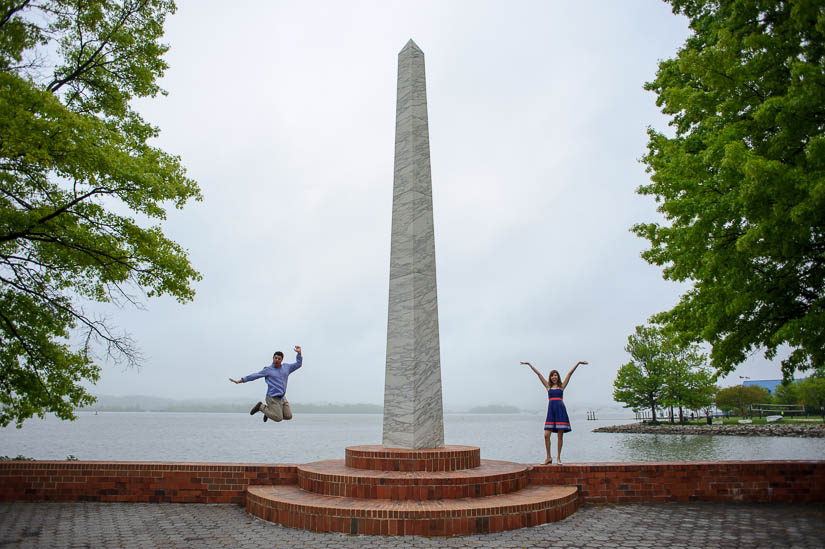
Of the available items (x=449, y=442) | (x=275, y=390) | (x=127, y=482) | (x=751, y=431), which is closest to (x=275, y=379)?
(x=275, y=390)

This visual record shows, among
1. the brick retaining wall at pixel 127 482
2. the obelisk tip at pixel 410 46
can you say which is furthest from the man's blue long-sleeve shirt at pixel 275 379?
the obelisk tip at pixel 410 46

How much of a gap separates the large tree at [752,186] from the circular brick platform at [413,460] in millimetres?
5642

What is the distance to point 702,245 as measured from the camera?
10766 millimetres

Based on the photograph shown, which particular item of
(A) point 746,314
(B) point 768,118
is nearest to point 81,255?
(B) point 768,118

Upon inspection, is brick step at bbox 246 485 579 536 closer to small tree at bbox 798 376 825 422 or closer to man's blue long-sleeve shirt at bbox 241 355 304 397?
man's blue long-sleeve shirt at bbox 241 355 304 397

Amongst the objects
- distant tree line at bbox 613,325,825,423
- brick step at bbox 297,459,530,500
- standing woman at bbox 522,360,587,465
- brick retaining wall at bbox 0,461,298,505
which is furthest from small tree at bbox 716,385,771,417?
brick retaining wall at bbox 0,461,298,505

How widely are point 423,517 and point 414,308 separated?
14.0ft

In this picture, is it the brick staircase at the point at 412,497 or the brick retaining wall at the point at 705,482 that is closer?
the brick staircase at the point at 412,497

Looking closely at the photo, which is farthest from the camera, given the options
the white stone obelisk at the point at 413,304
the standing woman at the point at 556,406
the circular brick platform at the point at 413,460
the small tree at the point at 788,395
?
the small tree at the point at 788,395

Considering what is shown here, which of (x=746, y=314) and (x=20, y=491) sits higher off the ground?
(x=746, y=314)

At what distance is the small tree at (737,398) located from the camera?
265ft

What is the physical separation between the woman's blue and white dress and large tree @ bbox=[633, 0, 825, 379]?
383 cm

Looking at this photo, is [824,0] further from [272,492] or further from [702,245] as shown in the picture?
[272,492]

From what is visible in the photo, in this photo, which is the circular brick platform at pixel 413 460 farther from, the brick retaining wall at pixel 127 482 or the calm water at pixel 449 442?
the calm water at pixel 449 442
